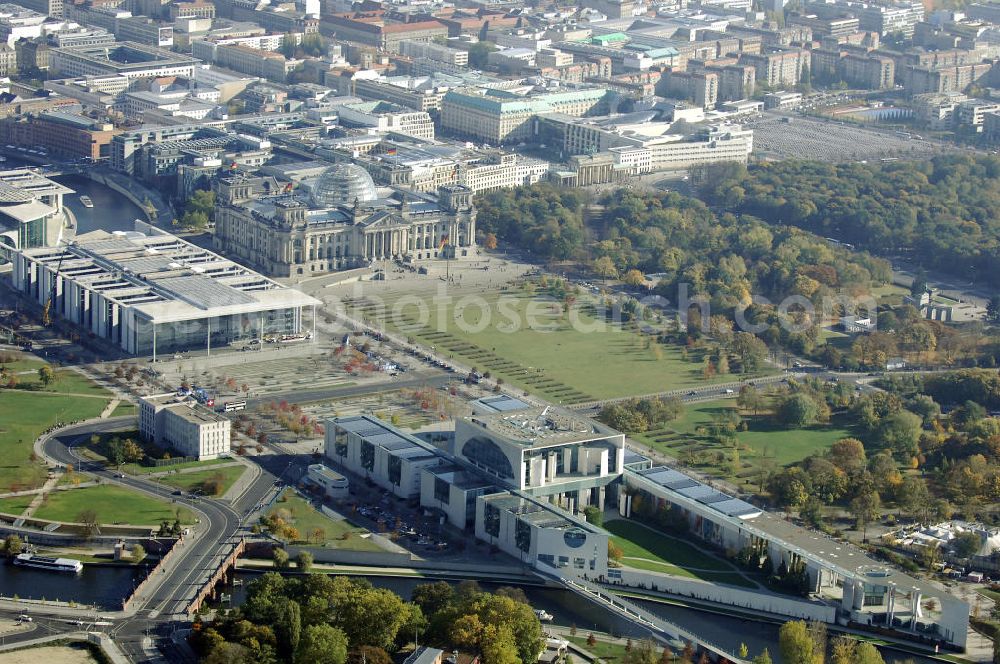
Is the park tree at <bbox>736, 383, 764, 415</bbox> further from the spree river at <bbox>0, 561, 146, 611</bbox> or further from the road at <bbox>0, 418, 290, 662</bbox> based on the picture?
the spree river at <bbox>0, 561, 146, 611</bbox>

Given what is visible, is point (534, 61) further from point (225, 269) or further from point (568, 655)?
point (568, 655)

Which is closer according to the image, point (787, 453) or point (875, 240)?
point (787, 453)

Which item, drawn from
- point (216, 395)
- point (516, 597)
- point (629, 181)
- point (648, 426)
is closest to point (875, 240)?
point (629, 181)

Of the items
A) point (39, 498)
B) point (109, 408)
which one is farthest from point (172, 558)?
point (109, 408)

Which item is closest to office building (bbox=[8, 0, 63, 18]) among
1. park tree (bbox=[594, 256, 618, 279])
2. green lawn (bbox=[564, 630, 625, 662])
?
park tree (bbox=[594, 256, 618, 279])

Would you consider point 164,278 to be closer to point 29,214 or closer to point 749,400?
point 29,214

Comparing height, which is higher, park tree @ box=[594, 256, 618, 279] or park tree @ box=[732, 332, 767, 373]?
park tree @ box=[594, 256, 618, 279]

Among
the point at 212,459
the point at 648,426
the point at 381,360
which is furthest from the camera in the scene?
the point at 381,360
